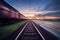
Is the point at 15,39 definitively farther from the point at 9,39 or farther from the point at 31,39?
the point at 31,39

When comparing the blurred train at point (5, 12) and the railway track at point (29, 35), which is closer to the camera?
the railway track at point (29, 35)

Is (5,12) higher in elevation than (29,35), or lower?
higher

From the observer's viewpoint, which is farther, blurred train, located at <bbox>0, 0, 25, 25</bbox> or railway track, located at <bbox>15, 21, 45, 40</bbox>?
blurred train, located at <bbox>0, 0, 25, 25</bbox>

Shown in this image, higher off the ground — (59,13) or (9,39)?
(59,13)

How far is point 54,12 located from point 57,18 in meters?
0.51

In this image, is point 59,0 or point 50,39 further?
point 50,39

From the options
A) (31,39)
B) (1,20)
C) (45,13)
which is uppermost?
(45,13)

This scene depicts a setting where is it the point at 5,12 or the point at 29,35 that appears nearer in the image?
the point at 29,35

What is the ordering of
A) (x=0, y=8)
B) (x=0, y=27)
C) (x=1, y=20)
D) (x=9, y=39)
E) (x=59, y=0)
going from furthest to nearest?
(x=0, y=27)
(x=1, y=20)
(x=0, y=8)
(x=9, y=39)
(x=59, y=0)

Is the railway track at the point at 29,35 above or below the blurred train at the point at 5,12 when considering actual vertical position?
below

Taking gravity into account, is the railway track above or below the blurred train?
below

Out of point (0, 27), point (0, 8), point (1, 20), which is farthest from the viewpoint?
point (0, 27)

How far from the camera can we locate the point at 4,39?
10.1 meters

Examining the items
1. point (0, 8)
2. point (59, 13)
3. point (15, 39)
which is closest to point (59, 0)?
point (59, 13)
